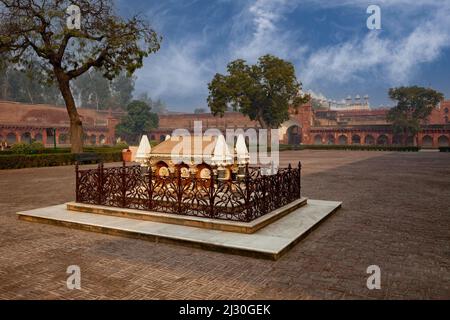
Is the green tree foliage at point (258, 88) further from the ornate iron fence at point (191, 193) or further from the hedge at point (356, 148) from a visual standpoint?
the ornate iron fence at point (191, 193)

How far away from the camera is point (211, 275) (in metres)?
4.55

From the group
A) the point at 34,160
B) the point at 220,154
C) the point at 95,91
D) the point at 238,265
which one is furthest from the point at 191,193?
the point at 95,91

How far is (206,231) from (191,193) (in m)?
1.19

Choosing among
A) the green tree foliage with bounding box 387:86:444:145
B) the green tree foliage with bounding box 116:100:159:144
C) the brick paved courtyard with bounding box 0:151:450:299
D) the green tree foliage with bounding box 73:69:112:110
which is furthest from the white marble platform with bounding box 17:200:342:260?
the green tree foliage with bounding box 73:69:112:110

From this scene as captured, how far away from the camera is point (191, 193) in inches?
286

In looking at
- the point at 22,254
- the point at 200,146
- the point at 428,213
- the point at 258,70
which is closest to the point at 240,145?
the point at 200,146

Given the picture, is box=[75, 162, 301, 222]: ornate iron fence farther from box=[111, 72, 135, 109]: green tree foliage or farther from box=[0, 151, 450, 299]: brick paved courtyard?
box=[111, 72, 135, 109]: green tree foliage

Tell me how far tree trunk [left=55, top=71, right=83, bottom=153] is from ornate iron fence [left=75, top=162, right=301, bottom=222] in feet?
60.9

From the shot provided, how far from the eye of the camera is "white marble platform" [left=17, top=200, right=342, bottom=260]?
215 inches

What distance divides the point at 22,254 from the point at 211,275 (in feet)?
10.5

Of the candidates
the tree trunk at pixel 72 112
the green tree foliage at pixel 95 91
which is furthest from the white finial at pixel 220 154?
the green tree foliage at pixel 95 91

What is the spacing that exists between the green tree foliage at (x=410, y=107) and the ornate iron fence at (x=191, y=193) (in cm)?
5594

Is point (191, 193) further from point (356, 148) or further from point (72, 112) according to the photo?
point (356, 148)

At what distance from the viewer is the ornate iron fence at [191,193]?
6738 millimetres
